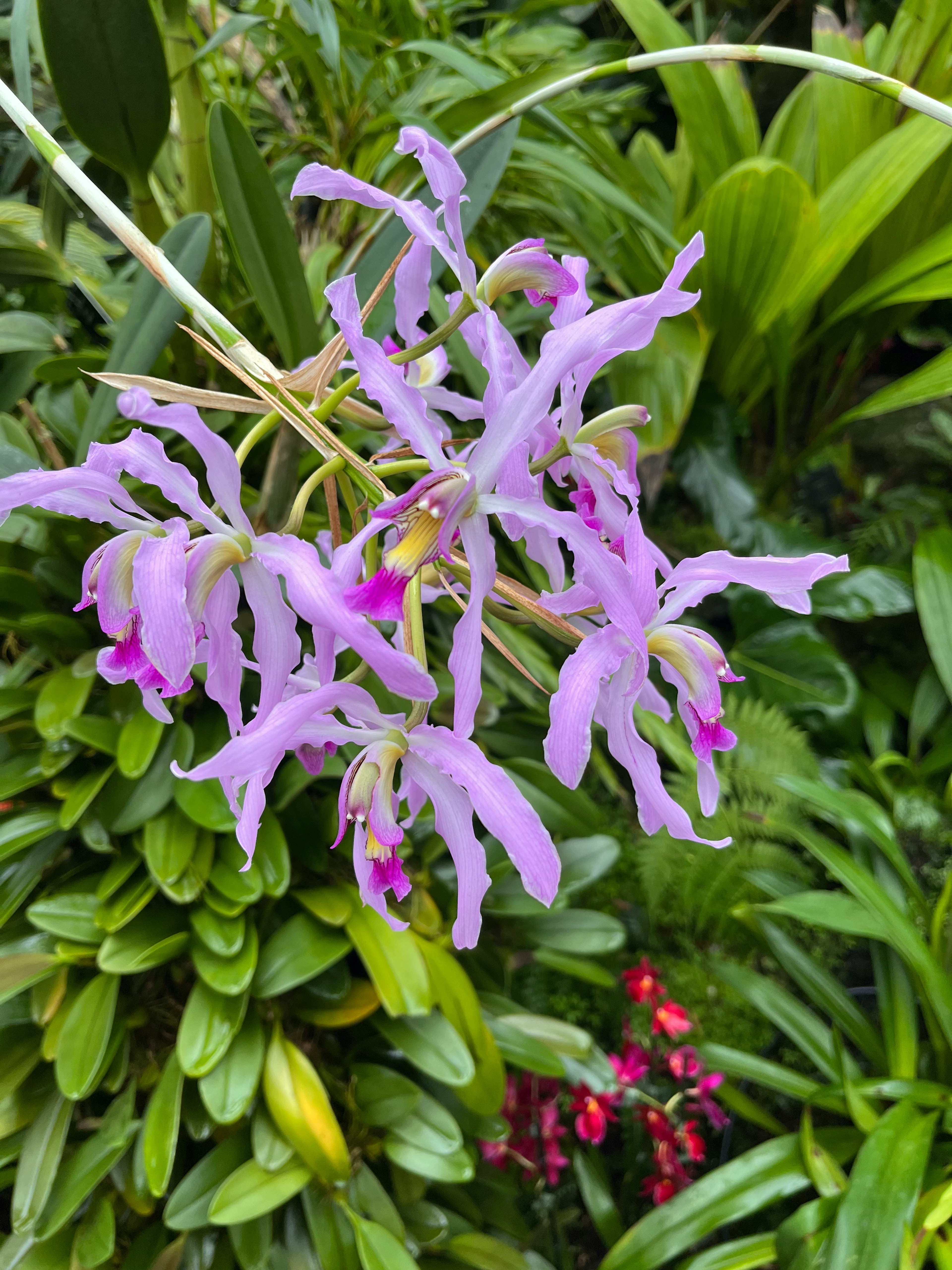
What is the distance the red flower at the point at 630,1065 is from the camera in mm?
965

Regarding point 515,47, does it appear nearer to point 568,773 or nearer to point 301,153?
point 301,153

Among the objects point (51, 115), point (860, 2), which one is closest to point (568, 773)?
point (51, 115)

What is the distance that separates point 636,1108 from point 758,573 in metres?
1.03

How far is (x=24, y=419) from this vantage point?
94 cm

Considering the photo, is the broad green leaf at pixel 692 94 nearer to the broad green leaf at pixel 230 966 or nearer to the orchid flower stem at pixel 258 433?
the orchid flower stem at pixel 258 433

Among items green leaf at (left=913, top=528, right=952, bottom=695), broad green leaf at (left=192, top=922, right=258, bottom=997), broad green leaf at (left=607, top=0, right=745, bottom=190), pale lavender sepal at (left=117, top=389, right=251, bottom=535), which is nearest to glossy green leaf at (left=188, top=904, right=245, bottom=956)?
broad green leaf at (left=192, top=922, right=258, bottom=997)

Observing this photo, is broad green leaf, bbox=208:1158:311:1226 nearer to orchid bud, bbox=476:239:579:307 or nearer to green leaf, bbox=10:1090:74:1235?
green leaf, bbox=10:1090:74:1235

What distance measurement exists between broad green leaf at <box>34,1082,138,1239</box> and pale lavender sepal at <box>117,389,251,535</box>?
2.11ft

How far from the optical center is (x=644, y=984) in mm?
1071

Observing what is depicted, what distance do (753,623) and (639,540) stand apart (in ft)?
3.71

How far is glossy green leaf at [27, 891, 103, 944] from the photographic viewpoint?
2.19 feet

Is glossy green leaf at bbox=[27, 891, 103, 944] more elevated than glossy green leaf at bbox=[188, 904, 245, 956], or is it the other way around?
glossy green leaf at bbox=[27, 891, 103, 944]

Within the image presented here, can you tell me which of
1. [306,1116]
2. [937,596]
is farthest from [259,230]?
[937,596]

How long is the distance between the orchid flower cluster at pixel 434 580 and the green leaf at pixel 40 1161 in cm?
55
